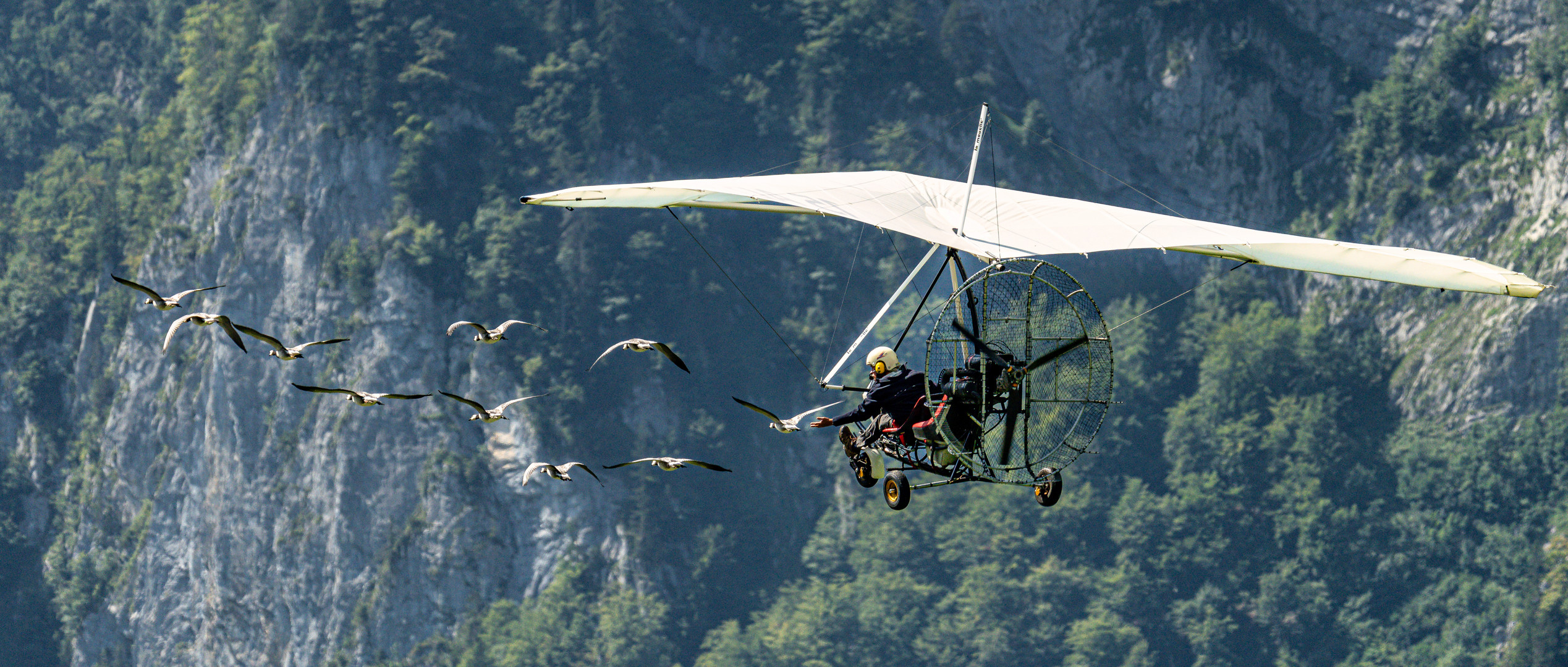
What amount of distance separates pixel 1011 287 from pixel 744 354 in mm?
110718

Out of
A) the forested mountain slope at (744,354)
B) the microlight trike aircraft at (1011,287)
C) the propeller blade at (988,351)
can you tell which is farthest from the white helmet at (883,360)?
the forested mountain slope at (744,354)

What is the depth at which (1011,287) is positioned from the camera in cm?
2897

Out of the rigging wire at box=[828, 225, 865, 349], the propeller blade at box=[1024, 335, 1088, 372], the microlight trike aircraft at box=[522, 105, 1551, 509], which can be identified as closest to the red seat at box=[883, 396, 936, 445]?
the microlight trike aircraft at box=[522, 105, 1551, 509]

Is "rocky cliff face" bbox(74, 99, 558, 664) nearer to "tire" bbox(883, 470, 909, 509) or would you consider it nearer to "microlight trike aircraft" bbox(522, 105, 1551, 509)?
"microlight trike aircraft" bbox(522, 105, 1551, 509)

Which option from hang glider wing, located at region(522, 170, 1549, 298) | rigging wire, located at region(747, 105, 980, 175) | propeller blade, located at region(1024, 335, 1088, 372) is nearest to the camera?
propeller blade, located at region(1024, 335, 1088, 372)

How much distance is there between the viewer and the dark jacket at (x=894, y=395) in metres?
31.2

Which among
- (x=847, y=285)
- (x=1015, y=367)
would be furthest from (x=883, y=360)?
(x=847, y=285)

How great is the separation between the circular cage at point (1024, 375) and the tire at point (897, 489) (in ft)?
6.25

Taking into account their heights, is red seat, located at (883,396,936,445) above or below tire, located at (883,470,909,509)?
above

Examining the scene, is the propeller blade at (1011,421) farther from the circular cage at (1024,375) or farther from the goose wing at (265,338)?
the goose wing at (265,338)

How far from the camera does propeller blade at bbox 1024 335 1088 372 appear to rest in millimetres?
28750

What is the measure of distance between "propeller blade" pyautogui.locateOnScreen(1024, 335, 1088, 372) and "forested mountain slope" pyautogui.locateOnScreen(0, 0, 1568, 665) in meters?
101

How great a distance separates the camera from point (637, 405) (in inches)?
5369

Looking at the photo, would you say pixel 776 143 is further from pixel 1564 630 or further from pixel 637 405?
pixel 1564 630
